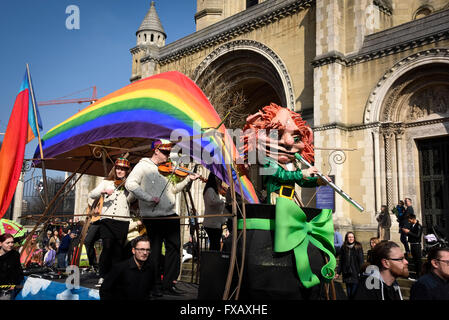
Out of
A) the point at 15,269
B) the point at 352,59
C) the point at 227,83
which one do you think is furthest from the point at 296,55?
the point at 15,269

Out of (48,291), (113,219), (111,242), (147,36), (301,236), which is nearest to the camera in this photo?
(301,236)

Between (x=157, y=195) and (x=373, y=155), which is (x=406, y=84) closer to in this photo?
(x=373, y=155)

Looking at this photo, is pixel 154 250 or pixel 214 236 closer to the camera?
pixel 154 250

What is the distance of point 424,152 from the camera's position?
1358 cm

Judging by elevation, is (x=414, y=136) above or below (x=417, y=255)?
above

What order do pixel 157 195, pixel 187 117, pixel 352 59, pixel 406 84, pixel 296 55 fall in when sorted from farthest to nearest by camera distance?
1. pixel 296 55
2. pixel 352 59
3. pixel 406 84
4. pixel 157 195
5. pixel 187 117

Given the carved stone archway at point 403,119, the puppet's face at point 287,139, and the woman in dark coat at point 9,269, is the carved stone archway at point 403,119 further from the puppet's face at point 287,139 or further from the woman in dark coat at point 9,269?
the woman in dark coat at point 9,269

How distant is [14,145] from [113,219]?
1.79 m

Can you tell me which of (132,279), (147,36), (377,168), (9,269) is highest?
(147,36)

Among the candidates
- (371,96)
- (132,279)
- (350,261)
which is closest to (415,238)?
(350,261)

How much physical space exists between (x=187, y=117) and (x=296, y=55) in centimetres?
1305

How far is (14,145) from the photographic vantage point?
552cm

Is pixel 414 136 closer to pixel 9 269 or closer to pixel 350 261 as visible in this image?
pixel 350 261
